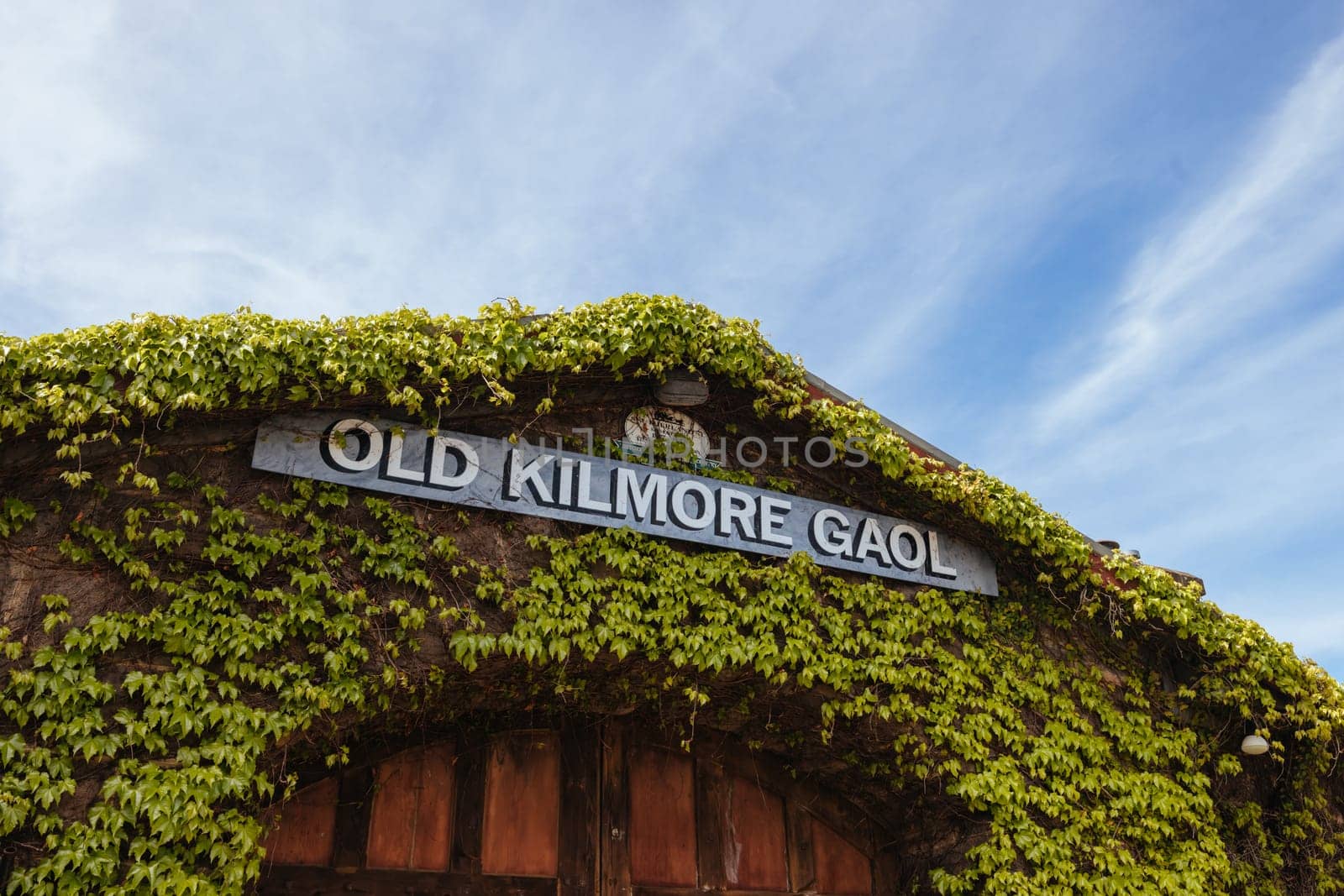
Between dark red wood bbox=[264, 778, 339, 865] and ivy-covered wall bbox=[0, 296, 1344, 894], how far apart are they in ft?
2.45

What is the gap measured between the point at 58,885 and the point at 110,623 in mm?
1156

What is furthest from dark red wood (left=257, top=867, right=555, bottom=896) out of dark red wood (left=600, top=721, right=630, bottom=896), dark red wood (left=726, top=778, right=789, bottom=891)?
dark red wood (left=726, top=778, right=789, bottom=891)

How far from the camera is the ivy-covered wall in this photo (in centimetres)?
489

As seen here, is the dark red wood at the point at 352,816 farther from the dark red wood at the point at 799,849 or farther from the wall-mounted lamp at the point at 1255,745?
the wall-mounted lamp at the point at 1255,745

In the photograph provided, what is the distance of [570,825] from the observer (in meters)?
6.62

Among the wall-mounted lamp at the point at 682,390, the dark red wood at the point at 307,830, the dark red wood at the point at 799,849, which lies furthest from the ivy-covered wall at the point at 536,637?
the dark red wood at the point at 307,830

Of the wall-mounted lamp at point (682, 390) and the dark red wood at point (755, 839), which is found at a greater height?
the wall-mounted lamp at point (682, 390)

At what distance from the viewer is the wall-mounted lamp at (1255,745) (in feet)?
22.8

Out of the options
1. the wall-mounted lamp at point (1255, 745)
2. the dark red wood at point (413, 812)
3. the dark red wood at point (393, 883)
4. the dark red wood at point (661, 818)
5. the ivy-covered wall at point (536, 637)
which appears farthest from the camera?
the wall-mounted lamp at point (1255, 745)

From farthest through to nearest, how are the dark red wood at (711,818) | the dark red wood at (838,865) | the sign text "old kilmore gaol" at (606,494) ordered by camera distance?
the dark red wood at (838,865) → the dark red wood at (711,818) → the sign text "old kilmore gaol" at (606,494)

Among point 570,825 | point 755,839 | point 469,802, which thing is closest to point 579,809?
point 570,825

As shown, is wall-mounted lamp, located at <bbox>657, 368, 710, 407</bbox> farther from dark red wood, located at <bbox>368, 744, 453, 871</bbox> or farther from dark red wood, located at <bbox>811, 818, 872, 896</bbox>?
dark red wood, located at <bbox>811, 818, 872, 896</bbox>

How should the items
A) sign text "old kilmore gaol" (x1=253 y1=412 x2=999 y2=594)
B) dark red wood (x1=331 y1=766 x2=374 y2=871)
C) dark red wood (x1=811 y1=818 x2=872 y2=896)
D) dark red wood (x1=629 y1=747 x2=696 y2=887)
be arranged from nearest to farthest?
sign text "old kilmore gaol" (x1=253 y1=412 x2=999 y2=594)
dark red wood (x1=331 y1=766 x2=374 y2=871)
dark red wood (x1=629 y1=747 x2=696 y2=887)
dark red wood (x1=811 y1=818 x2=872 y2=896)

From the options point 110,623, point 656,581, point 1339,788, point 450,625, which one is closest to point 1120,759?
point 1339,788
